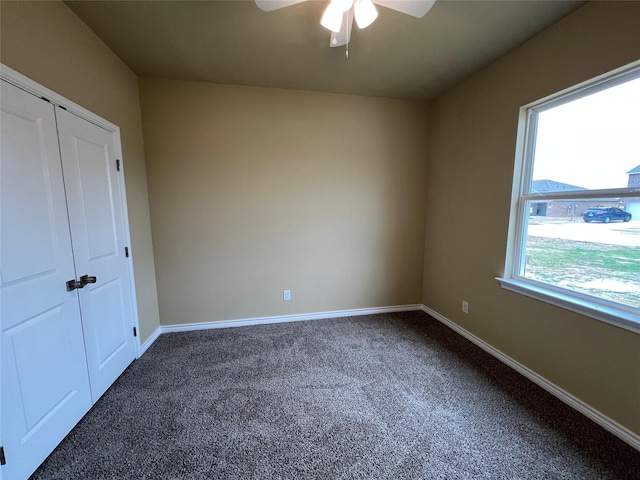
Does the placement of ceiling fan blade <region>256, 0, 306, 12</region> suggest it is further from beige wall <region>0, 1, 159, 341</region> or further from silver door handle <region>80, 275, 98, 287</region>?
silver door handle <region>80, 275, 98, 287</region>

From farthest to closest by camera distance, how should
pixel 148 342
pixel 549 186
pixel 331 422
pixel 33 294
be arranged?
pixel 148 342 < pixel 549 186 < pixel 331 422 < pixel 33 294

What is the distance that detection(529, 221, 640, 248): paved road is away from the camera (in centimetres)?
151

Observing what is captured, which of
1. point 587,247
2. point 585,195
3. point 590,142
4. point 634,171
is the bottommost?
point 587,247

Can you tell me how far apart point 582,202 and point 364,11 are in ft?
6.42

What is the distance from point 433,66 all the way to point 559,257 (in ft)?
6.53

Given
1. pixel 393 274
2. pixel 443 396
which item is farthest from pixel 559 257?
pixel 393 274

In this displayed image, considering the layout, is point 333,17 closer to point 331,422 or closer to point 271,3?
point 271,3

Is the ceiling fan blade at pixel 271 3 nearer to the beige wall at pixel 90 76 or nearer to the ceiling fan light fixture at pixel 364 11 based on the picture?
the ceiling fan light fixture at pixel 364 11

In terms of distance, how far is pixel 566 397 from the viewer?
5.78 feet

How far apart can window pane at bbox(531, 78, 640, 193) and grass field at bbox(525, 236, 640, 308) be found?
1.38 feet

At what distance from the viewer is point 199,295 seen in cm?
282

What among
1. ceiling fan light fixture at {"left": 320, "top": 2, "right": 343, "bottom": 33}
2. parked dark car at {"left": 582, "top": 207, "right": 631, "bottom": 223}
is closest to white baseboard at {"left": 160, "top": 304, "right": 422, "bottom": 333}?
parked dark car at {"left": 582, "top": 207, "right": 631, "bottom": 223}

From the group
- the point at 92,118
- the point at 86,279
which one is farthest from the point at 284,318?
the point at 92,118

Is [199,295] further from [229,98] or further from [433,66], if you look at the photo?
[433,66]
